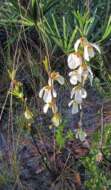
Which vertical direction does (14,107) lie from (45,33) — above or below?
below

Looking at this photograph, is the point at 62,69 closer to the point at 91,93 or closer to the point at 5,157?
the point at 91,93

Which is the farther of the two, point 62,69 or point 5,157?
point 62,69

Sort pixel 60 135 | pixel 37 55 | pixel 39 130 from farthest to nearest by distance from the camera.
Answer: pixel 37 55, pixel 39 130, pixel 60 135

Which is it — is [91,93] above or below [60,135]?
above

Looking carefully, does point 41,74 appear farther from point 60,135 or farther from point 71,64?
point 71,64

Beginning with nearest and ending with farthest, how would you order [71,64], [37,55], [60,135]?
[71,64]
[60,135]
[37,55]

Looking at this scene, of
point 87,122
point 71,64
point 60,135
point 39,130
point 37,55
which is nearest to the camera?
point 71,64

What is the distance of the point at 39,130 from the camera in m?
1.91

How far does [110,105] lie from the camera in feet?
6.77

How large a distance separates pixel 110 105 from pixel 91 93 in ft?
0.35

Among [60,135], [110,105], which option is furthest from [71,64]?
[110,105]

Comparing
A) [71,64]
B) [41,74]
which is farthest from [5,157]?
[71,64]

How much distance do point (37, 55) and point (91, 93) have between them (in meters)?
0.32

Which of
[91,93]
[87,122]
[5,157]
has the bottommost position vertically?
[5,157]
